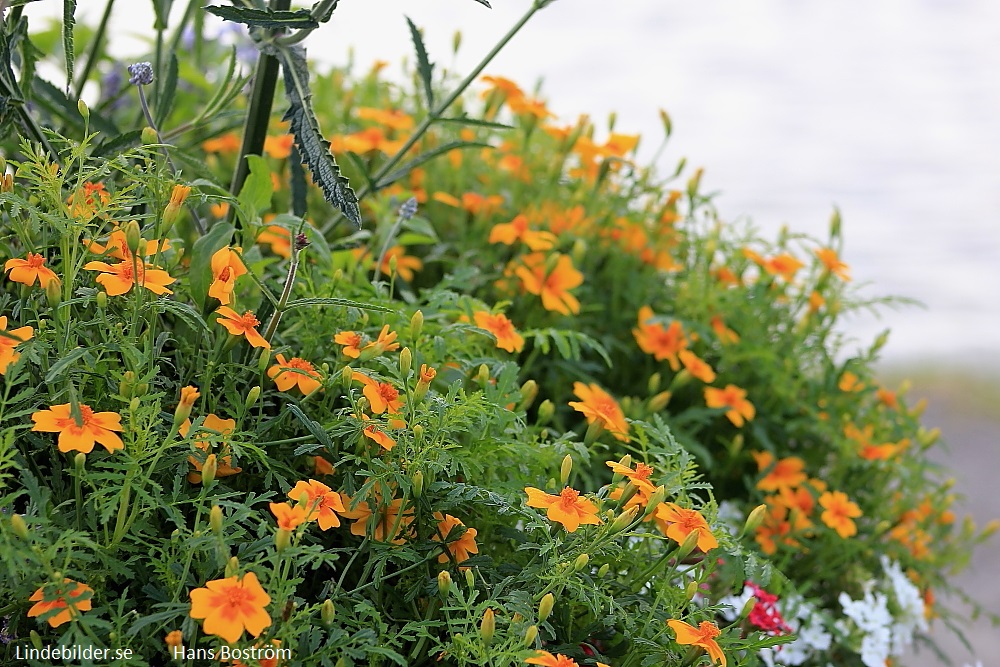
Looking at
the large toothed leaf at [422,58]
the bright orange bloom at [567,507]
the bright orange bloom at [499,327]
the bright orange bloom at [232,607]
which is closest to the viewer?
the bright orange bloom at [232,607]

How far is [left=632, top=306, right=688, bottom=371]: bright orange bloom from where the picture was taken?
1.22m

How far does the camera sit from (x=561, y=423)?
1199mm

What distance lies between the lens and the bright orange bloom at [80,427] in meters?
0.58

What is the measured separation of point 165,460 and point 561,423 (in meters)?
0.63

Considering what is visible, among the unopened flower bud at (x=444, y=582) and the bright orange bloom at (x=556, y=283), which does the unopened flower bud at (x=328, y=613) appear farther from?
the bright orange bloom at (x=556, y=283)

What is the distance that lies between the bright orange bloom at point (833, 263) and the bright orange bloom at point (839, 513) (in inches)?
11.7

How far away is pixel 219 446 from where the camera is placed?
2.25ft

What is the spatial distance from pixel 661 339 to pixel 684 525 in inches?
21.6

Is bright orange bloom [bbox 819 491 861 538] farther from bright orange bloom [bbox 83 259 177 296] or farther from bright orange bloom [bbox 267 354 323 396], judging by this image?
bright orange bloom [bbox 83 259 177 296]

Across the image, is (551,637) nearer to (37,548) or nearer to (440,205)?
(37,548)

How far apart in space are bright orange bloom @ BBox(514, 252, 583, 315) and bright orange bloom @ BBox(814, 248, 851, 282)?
0.38m

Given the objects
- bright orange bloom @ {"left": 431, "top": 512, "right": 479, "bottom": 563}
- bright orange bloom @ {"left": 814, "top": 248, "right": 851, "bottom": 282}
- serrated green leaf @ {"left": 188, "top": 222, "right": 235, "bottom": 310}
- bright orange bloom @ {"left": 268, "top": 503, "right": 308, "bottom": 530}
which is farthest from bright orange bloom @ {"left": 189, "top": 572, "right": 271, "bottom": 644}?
bright orange bloom @ {"left": 814, "top": 248, "right": 851, "bottom": 282}

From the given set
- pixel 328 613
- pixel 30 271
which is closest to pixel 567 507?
pixel 328 613

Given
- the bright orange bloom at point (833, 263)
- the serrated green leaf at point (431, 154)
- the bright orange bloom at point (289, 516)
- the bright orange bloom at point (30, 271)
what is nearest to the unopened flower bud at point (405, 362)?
the bright orange bloom at point (289, 516)
